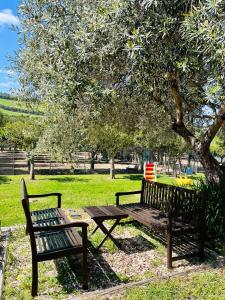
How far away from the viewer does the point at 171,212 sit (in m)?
5.05

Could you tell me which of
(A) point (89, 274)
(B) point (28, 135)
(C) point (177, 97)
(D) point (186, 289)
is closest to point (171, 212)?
(D) point (186, 289)

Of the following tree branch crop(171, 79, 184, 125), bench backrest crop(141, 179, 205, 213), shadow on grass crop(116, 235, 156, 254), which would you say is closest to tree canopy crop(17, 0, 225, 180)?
tree branch crop(171, 79, 184, 125)

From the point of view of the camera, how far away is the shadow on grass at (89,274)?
4.50 m

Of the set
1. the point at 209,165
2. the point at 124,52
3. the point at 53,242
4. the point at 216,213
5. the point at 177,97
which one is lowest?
the point at 53,242

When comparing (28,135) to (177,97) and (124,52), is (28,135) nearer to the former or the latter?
(177,97)

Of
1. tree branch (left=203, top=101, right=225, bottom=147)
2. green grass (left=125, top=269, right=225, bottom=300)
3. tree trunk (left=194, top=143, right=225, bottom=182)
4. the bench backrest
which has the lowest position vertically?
green grass (left=125, top=269, right=225, bottom=300)

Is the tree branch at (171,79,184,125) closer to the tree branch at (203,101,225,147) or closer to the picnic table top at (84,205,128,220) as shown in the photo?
the tree branch at (203,101,225,147)

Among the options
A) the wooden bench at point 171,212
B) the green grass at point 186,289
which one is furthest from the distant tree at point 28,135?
the green grass at point 186,289

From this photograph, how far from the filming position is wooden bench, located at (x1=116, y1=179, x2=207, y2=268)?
5.28 metres

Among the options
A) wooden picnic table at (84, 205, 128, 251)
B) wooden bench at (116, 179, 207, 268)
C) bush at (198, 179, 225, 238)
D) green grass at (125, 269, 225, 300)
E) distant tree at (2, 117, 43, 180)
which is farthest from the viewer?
distant tree at (2, 117, 43, 180)

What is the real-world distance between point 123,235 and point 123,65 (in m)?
3.85

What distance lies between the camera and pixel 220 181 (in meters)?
6.84

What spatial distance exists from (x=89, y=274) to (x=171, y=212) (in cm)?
175

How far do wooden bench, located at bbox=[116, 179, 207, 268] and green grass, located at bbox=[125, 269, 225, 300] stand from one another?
57 centimetres
